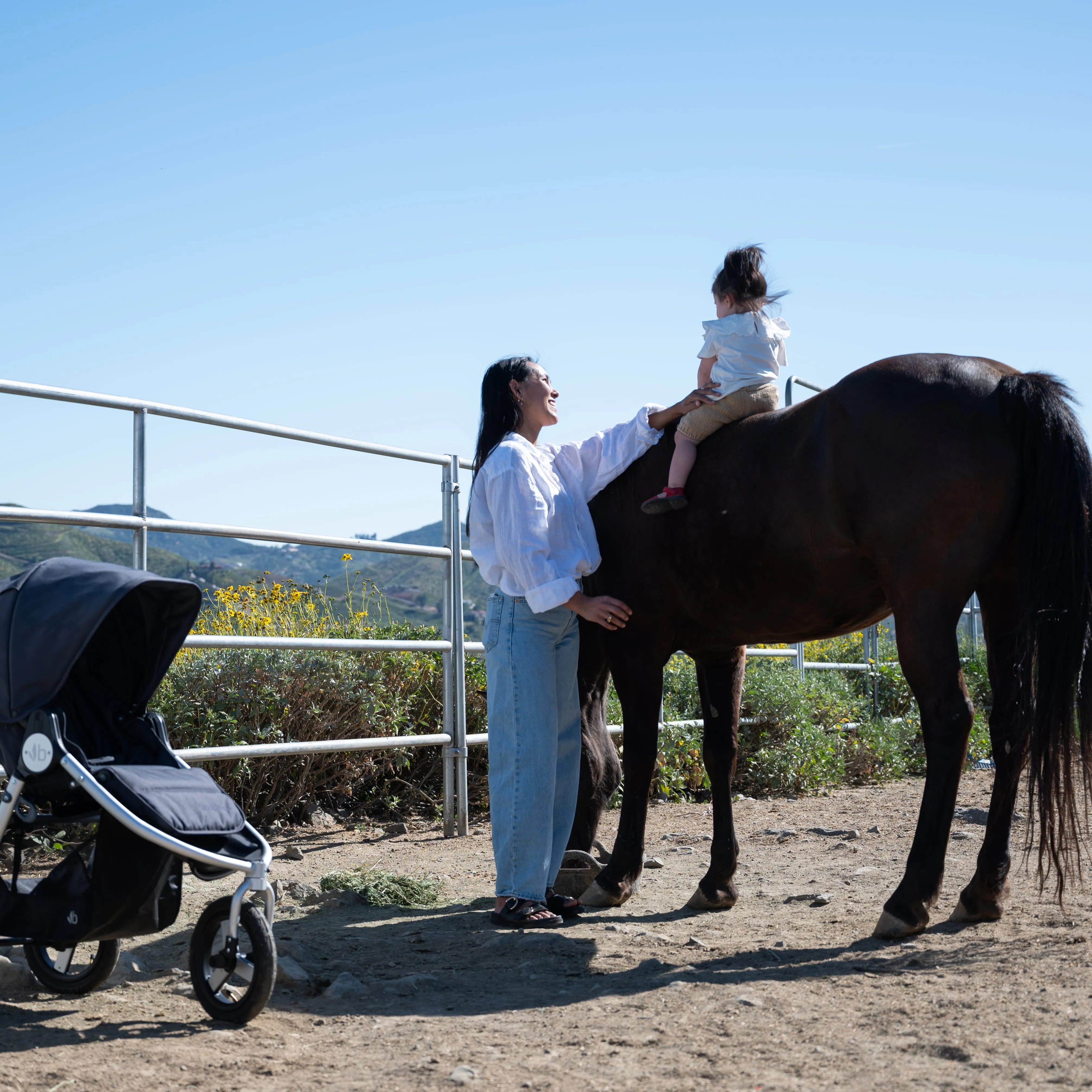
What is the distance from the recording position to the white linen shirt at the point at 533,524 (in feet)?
11.5

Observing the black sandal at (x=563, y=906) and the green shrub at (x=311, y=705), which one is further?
the green shrub at (x=311, y=705)

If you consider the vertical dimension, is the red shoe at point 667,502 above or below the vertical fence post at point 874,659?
above

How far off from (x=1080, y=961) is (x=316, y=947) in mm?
2205

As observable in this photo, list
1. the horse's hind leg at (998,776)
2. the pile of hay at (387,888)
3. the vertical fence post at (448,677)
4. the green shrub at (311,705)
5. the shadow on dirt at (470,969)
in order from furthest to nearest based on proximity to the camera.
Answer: the vertical fence post at (448,677) < the green shrub at (311,705) < the pile of hay at (387,888) < the horse's hind leg at (998,776) < the shadow on dirt at (470,969)

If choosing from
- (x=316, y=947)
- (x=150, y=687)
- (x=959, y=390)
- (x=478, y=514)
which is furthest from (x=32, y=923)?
(x=959, y=390)

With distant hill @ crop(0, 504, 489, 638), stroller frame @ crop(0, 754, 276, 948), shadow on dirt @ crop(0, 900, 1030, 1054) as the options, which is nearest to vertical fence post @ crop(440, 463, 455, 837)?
shadow on dirt @ crop(0, 900, 1030, 1054)

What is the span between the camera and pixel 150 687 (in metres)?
3.05

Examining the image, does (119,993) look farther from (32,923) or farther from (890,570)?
(890,570)

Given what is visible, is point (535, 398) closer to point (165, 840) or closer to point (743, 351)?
point (743, 351)

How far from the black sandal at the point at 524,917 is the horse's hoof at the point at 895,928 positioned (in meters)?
1.00

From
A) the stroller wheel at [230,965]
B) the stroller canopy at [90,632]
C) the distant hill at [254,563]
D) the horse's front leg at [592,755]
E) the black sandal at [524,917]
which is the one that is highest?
the distant hill at [254,563]

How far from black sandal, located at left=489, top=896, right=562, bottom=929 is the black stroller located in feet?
3.47

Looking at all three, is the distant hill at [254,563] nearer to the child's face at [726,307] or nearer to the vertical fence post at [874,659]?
the vertical fence post at [874,659]

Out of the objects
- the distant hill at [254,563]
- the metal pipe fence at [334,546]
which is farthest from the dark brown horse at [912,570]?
the distant hill at [254,563]
